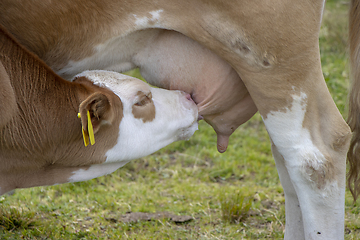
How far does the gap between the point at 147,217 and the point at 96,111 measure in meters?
1.45

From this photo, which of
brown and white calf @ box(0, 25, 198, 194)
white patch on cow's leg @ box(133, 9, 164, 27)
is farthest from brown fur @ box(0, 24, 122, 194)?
white patch on cow's leg @ box(133, 9, 164, 27)

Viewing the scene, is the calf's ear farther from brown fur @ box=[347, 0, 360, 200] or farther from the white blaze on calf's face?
brown fur @ box=[347, 0, 360, 200]

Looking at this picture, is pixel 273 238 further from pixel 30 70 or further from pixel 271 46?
pixel 30 70

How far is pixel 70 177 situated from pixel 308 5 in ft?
5.63

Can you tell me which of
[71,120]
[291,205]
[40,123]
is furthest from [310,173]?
[40,123]

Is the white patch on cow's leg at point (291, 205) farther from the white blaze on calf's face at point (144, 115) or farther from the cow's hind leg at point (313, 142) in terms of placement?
the white blaze on calf's face at point (144, 115)

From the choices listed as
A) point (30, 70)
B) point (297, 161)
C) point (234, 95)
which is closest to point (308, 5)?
point (234, 95)

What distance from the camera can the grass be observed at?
3375mm

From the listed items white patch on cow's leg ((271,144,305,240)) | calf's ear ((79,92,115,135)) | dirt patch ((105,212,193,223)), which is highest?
calf's ear ((79,92,115,135))

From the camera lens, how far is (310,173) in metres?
2.71

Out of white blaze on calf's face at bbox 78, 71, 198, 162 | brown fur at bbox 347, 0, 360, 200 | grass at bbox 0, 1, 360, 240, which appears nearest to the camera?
white blaze on calf's face at bbox 78, 71, 198, 162

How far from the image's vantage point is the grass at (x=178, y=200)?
3.38 metres

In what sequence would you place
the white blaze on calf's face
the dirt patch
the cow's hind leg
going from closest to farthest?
the cow's hind leg
the white blaze on calf's face
the dirt patch

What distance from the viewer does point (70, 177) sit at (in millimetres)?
2809
